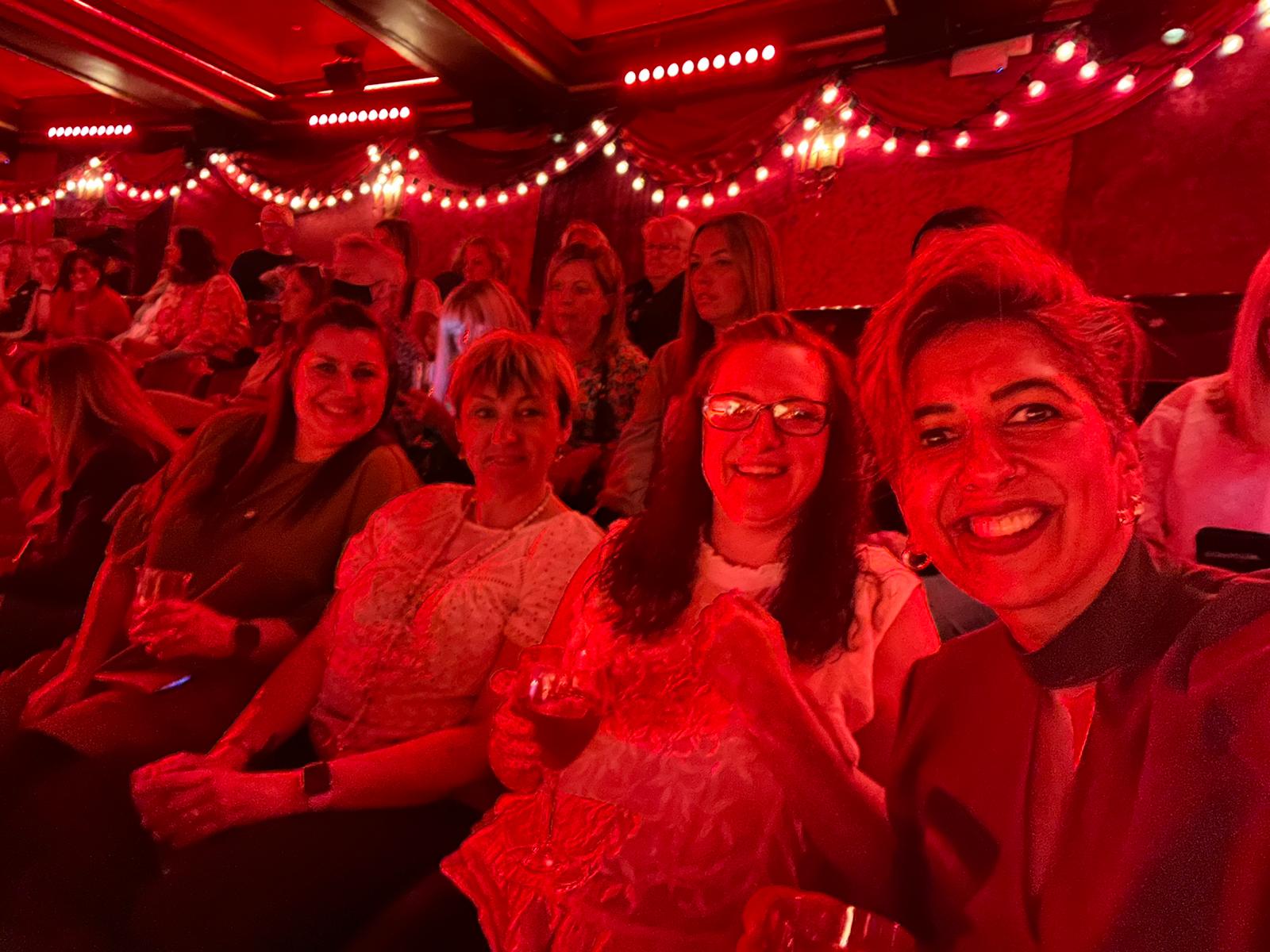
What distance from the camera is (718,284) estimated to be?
5.73 ft

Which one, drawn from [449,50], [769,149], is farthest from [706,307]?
[449,50]

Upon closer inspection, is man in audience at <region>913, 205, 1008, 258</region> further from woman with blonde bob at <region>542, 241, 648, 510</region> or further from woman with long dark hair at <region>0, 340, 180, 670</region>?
woman with long dark hair at <region>0, 340, 180, 670</region>

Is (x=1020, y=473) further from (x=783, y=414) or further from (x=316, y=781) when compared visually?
(x=316, y=781)

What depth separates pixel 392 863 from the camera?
1341 millimetres

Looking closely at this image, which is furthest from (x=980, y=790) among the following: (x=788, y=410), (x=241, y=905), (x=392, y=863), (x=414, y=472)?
(x=414, y=472)

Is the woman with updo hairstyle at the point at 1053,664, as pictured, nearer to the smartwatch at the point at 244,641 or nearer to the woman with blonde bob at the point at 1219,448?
the woman with blonde bob at the point at 1219,448

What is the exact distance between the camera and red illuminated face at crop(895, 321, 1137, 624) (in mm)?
786

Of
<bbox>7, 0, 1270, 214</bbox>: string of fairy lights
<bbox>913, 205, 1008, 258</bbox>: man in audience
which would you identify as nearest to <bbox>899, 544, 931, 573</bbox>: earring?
<bbox>913, 205, 1008, 258</bbox>: man in audience

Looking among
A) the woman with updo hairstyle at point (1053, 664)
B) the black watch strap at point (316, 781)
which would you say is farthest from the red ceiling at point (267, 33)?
the woman with updo hairstyle at point (1053, 664)

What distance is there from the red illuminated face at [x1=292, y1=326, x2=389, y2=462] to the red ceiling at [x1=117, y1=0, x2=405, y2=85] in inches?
166

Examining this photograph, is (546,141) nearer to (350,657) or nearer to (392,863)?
(350,657)

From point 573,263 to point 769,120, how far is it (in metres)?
2.62

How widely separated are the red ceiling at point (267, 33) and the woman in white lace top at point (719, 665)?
17.2 ft

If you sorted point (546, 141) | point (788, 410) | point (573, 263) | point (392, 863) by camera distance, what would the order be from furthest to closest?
point (546, 141) < point (573, 263) < point (392, 863) < point (788, 410)
